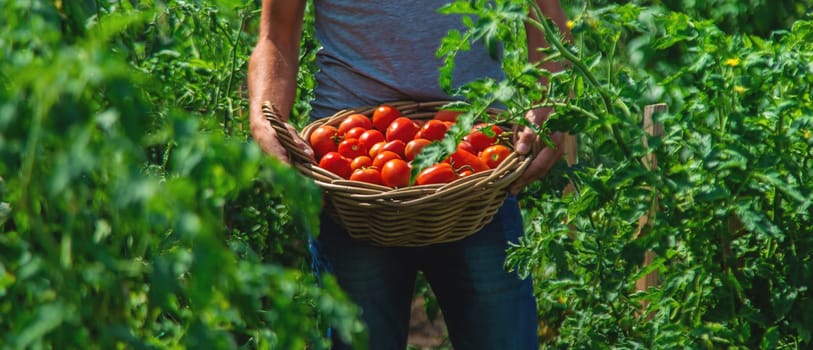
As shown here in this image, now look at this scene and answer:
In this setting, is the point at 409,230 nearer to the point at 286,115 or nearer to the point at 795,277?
the point at 286,115

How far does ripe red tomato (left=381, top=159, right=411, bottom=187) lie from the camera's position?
6.68 feet

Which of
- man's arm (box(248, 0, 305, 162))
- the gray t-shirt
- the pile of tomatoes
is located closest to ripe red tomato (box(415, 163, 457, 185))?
the pile of tomatoes

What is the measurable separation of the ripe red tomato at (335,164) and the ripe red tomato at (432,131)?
0.17 meters

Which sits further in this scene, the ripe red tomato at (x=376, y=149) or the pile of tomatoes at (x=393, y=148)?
the ripe red tomato at (x=376, y=149)

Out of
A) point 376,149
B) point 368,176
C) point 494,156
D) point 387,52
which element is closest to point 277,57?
point 387,52

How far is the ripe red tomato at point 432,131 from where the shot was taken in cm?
220

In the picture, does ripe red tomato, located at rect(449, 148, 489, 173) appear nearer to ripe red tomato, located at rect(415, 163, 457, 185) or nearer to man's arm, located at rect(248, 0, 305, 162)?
ripe red tomato, located at rect(415, 163, 457, 185)

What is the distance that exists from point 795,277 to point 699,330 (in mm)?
182

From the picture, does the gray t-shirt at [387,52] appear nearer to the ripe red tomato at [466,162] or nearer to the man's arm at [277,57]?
the man's arm at [277,57]

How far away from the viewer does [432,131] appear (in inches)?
86.4

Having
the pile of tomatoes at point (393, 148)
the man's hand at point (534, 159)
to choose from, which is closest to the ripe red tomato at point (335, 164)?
the pile of tomatoes at point (393, 148)

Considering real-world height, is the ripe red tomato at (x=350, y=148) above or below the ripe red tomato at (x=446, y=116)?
below

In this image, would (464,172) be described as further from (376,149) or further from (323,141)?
(323,141)

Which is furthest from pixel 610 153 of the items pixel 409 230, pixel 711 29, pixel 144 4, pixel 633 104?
pixel 144 4
